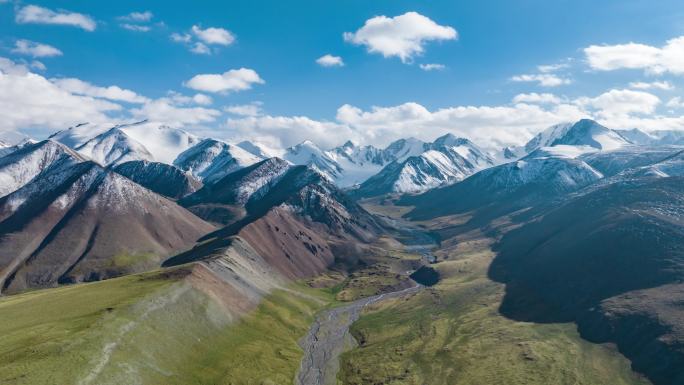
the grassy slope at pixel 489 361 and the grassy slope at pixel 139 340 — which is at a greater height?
the grassy slope at pixel 139 340

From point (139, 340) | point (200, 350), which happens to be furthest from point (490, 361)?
point (139, 340)

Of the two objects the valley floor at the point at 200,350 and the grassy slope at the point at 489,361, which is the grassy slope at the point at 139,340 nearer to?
the valley floor at the point at 200,350

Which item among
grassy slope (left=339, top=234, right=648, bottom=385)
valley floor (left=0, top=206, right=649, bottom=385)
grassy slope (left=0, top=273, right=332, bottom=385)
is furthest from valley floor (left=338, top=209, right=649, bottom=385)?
grassy slope (left=0, top=273, right=332, bottom=385)

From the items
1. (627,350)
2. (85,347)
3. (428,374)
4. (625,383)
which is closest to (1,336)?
(85,347)

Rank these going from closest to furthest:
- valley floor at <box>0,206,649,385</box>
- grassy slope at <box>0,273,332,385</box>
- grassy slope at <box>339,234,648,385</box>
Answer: grassy slope at <box>0,273,332,385</box>, valley floor at <box>0,206,649,385</box>, grassy slope at <box>339,234,648,385</box>

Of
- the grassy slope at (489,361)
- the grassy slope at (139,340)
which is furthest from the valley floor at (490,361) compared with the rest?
the grassy slope at (139,340)

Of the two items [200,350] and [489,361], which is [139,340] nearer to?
[200,350]

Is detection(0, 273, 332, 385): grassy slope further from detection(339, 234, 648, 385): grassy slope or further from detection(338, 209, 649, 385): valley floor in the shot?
detection(339, 234, 648, 385): grassy slope

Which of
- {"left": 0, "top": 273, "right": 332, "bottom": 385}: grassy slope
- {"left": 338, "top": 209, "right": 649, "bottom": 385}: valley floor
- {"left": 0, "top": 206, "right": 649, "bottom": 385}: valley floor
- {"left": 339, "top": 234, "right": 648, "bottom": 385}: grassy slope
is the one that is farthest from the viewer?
{"left": 339, "top": 234, "right": 648, "bottom": 385}: grassy slope

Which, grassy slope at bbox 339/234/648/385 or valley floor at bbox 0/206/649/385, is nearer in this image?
valley floor at bbox 0/206/649/385
